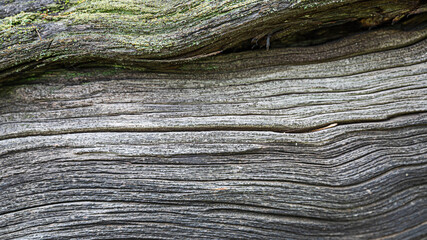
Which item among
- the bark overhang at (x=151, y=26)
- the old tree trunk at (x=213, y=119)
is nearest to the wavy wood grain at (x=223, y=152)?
the old tree trunk at (x=213, y=119)

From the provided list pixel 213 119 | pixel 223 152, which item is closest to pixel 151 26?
pixel 213 119

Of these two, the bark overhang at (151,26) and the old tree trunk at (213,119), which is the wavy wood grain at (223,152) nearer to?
the old tree trunk at (213,119)

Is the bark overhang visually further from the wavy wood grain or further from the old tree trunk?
the wavy wood grain

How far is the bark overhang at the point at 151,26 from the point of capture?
2.07 metres

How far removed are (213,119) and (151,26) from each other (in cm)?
100

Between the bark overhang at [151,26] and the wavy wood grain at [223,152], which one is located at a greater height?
the bark overhang at [151,26]

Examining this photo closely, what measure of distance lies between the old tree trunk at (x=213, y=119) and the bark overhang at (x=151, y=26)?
0.04 feet

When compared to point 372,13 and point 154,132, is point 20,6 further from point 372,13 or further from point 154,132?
point 372,13

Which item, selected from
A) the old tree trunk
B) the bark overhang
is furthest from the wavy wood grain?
the bark overhang

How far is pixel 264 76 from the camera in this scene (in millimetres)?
2344

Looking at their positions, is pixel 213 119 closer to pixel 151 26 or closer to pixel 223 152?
pixel 223 152

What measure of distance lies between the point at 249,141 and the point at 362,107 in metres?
1.06

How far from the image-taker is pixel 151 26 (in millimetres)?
2203

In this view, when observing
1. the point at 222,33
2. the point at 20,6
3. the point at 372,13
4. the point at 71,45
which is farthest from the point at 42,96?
the point at 372,13
